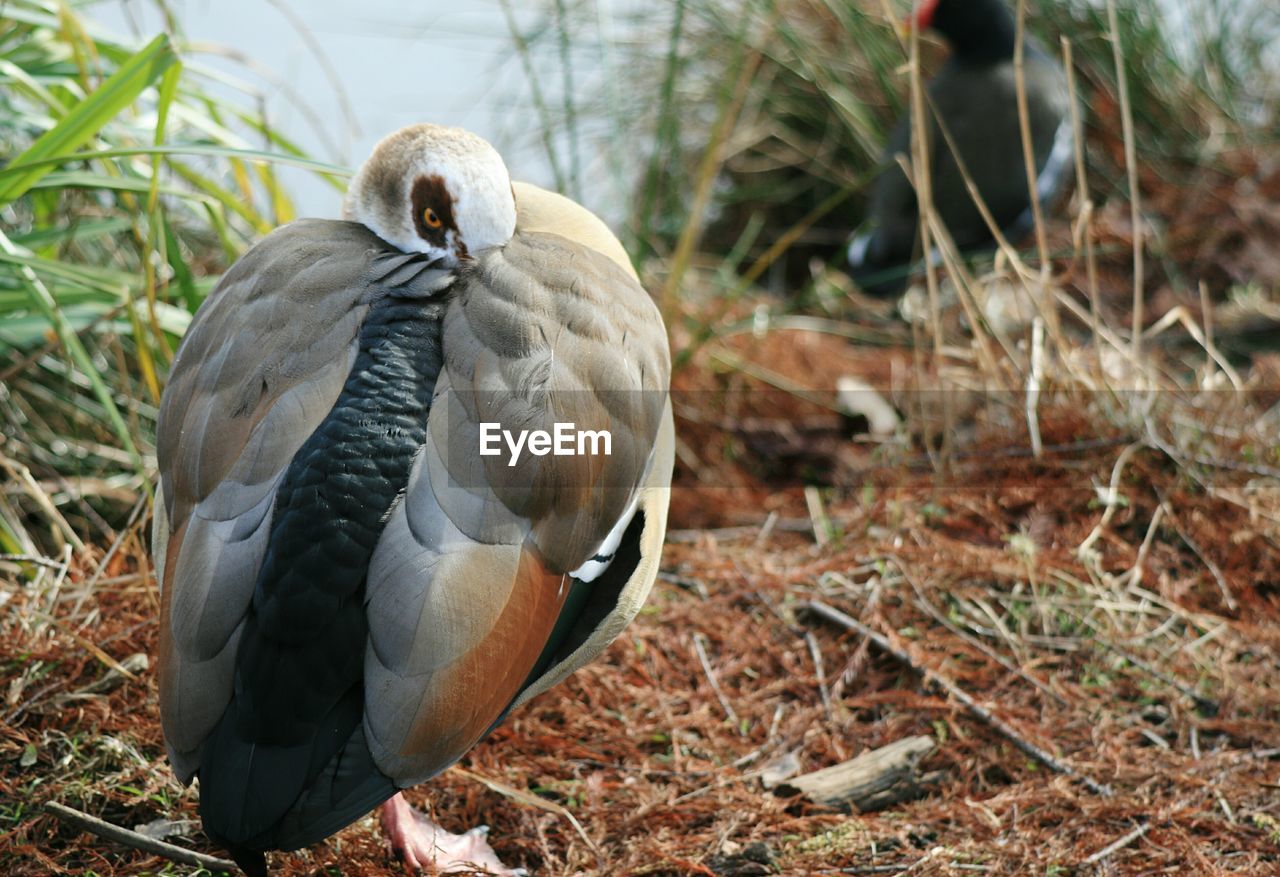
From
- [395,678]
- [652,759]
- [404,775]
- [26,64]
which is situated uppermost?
[26,64]

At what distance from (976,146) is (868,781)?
3601 millimetres

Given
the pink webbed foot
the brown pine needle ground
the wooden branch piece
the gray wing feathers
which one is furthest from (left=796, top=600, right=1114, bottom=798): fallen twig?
the gray wing feathers

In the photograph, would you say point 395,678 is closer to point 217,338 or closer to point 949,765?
point 217,338

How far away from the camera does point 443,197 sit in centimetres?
235

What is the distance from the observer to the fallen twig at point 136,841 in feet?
6.81

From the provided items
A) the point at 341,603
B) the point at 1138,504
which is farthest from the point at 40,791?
the point at 1138,504

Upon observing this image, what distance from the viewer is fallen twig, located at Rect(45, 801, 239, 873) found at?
2.08m

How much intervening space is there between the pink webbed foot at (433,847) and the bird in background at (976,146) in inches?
129

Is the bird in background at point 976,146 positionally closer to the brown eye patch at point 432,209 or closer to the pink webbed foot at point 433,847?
the brown eye patch at point 432,209

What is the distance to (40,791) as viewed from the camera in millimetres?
2250

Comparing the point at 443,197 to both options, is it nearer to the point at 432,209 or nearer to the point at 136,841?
the point at 432,209

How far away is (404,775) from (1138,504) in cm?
216

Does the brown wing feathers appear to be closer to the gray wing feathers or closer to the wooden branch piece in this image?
the gray wing feathers

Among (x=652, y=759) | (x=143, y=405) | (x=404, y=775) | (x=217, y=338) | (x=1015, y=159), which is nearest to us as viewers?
(x=404, y=775)
